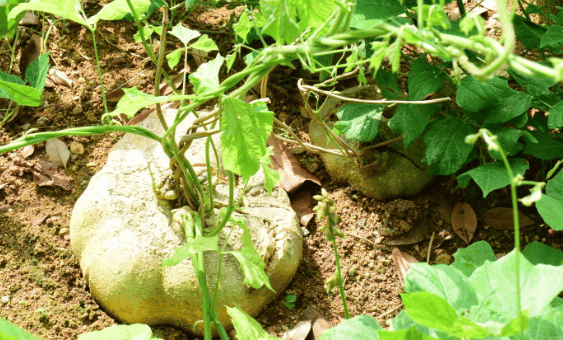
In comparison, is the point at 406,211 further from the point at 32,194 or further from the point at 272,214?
the point at 32,194

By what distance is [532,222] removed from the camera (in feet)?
6.67

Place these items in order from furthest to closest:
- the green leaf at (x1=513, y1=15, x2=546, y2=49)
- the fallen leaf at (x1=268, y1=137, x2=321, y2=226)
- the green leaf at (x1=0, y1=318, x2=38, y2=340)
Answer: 1. the fallen leaf at (x1=268, y1=137, x2=321, y2=226)
2. the green leaf at (x1=513, y1=15, x2=546, y2=49)
3. the green leaf at (x1=0, y1=318, x2=38, y2=340)

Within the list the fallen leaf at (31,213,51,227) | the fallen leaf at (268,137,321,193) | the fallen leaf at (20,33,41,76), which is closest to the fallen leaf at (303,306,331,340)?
the fallen leaf at (268,137,321,193)

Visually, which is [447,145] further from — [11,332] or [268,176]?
[11,332]

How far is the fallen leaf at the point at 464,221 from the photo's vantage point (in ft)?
6.64

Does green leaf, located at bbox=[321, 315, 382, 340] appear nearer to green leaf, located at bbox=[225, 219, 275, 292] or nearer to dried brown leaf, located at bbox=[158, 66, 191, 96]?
green leaf, located at bbox=[225, 219, 275, 292]

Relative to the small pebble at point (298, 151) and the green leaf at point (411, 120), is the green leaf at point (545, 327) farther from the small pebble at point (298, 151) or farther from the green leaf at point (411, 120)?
the small pebble at point (298, 151)

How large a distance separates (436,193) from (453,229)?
0.17 metres

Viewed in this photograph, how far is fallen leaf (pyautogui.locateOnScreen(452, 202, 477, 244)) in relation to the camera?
2.03 metres

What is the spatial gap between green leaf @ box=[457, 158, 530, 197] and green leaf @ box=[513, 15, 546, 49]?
1.35ft

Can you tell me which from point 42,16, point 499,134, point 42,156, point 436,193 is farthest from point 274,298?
point 42,16

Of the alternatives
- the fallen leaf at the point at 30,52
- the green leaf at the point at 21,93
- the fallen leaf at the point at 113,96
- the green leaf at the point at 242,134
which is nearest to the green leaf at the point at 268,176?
the green leaf at the point at 242,134

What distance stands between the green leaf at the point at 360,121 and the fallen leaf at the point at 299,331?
62 centimetres

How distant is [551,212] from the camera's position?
1.38 metres
